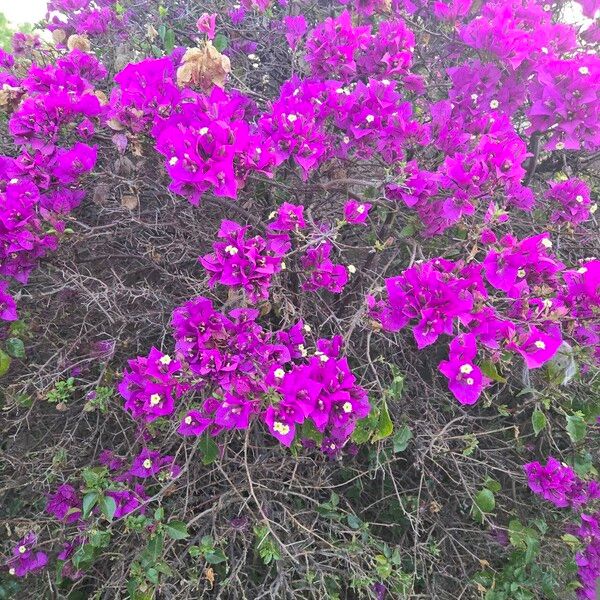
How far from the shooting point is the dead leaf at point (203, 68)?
138 cm

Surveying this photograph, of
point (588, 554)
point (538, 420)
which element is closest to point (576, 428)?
point (538, 420)

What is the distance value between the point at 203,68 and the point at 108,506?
1116mm

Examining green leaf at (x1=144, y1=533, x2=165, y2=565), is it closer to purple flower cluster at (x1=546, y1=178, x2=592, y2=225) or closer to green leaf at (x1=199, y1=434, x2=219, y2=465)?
green leaf at (x1=199, y1=434, x2=219, y2=465)

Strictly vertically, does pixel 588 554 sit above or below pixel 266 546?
above

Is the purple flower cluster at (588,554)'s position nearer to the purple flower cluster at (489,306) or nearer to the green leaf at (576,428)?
the green leaf at (576,428)

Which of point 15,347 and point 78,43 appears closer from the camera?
point 15,347

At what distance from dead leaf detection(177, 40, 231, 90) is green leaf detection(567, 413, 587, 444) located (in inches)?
49.9

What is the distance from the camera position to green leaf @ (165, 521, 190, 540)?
123cm

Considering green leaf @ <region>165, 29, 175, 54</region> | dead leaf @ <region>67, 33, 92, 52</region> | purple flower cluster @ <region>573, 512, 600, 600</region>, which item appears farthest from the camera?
green leaf @ <region>165, 29, 175, 54</region>

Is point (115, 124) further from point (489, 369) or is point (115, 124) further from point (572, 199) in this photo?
point (572, 199)

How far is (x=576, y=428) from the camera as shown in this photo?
4.41 ft

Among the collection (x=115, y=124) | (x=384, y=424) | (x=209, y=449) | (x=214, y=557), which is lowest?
(x=214, y=557)

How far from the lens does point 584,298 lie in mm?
1248

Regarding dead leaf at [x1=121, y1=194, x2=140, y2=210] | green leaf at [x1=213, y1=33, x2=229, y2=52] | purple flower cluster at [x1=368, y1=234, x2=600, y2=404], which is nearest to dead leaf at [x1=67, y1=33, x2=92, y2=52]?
green leaf at [x1=213, y1=33, x2=229, y2=52]
